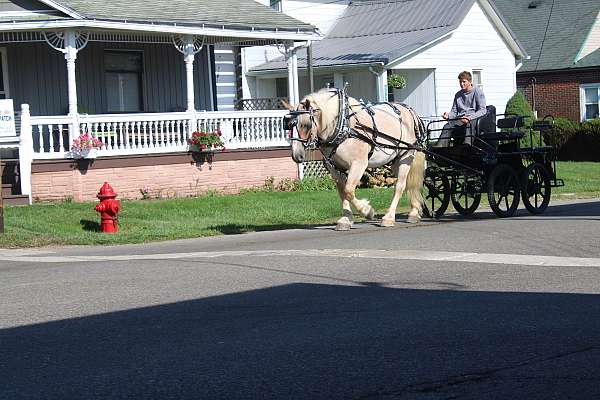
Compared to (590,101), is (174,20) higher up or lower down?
higher up

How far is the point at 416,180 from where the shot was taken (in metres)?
16.8

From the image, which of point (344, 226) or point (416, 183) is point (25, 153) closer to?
point (344, 226)

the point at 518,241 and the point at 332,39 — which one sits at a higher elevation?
the point at 332,39

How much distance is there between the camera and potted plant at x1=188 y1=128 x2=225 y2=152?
24.5m

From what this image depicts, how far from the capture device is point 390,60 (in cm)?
3319

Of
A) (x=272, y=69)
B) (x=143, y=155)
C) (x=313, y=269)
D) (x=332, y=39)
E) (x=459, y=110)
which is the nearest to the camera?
(x=313, y=269)

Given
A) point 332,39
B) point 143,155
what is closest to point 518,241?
point 143,155

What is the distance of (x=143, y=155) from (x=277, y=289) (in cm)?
1404

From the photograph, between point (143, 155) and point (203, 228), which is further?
point (143, 155)

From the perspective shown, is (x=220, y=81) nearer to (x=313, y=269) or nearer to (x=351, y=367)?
(x=313, y=269)

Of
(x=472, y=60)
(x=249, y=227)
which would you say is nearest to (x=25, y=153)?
(x=249, y=227)

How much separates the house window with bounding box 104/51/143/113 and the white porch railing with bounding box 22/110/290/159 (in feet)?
7.75

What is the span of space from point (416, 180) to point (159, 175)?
8.86 meters

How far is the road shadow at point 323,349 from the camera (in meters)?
6.55
